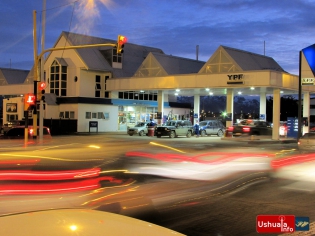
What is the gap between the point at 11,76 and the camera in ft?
219

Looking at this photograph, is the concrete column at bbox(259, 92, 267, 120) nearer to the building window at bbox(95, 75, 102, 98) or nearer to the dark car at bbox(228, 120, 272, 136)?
the dark car at bbox(228, 120, 272, 136)

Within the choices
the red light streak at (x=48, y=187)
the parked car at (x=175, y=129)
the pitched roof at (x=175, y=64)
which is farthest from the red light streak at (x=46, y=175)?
the pitched roof at (x=175, y=64)

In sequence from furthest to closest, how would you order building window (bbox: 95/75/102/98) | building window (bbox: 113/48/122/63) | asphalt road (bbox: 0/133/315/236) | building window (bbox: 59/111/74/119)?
1. building window (bbox: 113/48/122/63)
2. building window (bbox: 95/75/102/98)
3. building window (bbox: 59/111/74/119)
4. asphalt road (bbox: 0/133/315/236)

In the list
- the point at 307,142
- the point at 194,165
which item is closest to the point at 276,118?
the point at 307,142

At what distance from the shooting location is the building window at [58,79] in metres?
51.2

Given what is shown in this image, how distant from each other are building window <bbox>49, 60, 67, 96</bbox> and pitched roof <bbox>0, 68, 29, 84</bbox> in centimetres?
1701

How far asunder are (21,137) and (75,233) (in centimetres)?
3004

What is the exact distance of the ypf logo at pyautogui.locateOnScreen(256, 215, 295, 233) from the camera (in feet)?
13.0

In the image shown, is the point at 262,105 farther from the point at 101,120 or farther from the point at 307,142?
the point at 307,142

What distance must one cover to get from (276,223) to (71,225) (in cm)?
223

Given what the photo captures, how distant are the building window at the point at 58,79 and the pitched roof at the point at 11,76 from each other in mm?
17010

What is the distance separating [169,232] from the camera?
111 inches

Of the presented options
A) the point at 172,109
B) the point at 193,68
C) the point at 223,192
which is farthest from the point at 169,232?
the point at 172,109

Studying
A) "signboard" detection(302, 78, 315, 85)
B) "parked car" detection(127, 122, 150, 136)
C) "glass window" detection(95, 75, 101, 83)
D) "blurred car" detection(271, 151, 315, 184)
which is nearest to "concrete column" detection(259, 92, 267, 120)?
"parked car" detection(127, 122, 150, 136)
